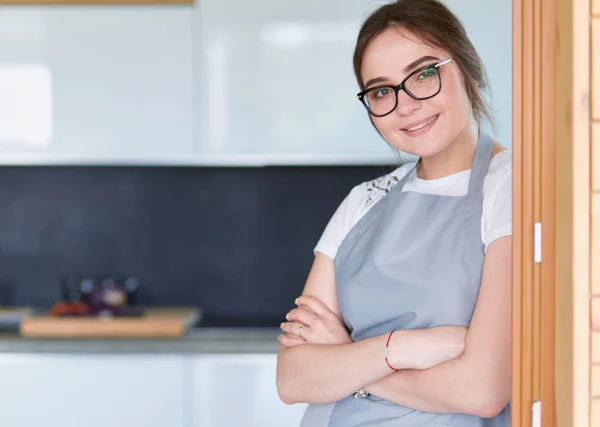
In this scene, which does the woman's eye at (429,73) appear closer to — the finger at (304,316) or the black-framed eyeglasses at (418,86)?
the black-framed eyeglasses at (418,86)

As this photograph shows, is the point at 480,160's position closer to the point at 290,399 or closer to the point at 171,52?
the point at 290,399

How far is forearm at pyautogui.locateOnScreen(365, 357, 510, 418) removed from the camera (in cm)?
117

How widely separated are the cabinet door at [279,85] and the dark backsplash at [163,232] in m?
0.38

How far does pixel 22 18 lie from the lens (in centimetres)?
262

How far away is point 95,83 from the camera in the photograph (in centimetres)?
263

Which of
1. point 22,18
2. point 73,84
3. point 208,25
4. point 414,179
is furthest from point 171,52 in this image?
point 414,179

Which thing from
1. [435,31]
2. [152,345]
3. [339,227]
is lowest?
[152,345]

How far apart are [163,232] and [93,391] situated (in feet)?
2.39

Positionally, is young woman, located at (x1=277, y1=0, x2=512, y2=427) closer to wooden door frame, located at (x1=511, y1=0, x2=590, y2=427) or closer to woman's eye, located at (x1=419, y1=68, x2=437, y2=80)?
woman's eye, located at (x1=419, y1=68, x2=437, y2=80)

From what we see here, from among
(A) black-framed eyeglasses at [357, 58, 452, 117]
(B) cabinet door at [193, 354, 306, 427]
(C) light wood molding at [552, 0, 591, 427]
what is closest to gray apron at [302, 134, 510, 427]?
(A) black-framed eyeglasses at [357, 58, 452, 117]
